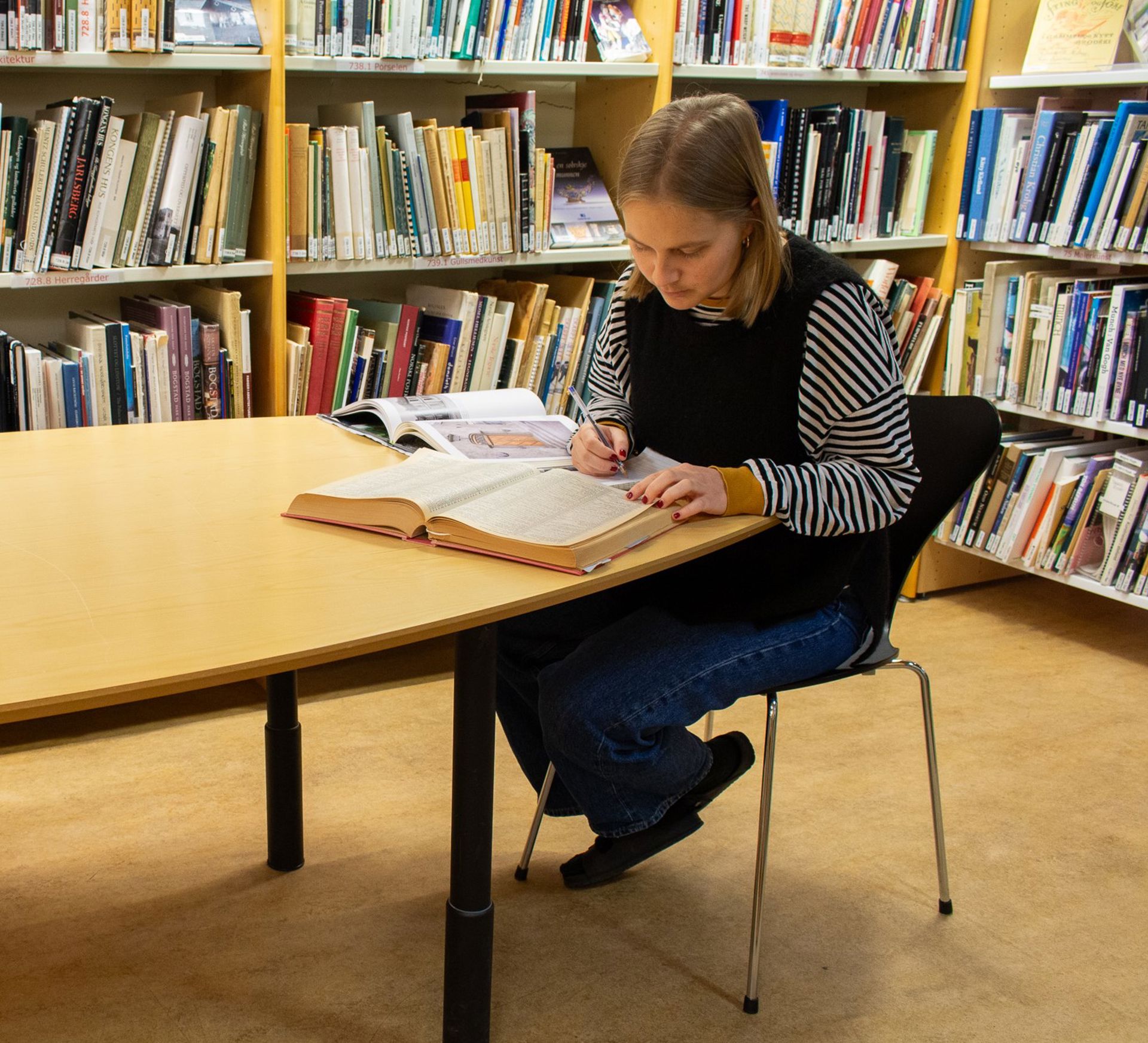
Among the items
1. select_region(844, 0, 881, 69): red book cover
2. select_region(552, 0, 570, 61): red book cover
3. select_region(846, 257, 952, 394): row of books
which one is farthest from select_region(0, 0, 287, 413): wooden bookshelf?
select_region(846, 257, 952, 394): row of books

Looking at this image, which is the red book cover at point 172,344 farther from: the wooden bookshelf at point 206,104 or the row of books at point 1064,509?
the row of books at point 1064,509

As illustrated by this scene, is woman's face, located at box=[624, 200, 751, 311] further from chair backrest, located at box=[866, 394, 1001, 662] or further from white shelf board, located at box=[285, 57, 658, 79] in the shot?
white shelf board, located at box=[285, 57, 658, 79]

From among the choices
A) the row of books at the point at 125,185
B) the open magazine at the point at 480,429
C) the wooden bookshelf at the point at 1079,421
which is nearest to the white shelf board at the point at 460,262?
the row of books at the point at 125,185

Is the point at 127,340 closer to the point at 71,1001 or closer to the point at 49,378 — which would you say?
the point at 49,378

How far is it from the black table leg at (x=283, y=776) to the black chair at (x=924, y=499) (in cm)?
70

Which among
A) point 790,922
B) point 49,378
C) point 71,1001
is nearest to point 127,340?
point 49,378

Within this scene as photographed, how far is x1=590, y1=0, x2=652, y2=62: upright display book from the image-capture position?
107 inches

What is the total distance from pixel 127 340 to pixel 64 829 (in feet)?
2.89

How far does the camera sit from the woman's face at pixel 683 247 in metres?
1.49

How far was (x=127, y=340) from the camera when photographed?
2363 mm

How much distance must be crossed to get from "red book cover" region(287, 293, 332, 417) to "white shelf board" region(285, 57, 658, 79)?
17.3 inches

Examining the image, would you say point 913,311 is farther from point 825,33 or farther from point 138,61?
point 138,61

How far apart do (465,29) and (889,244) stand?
120 cm

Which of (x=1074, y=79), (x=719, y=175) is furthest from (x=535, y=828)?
(x=1074, y=79)
